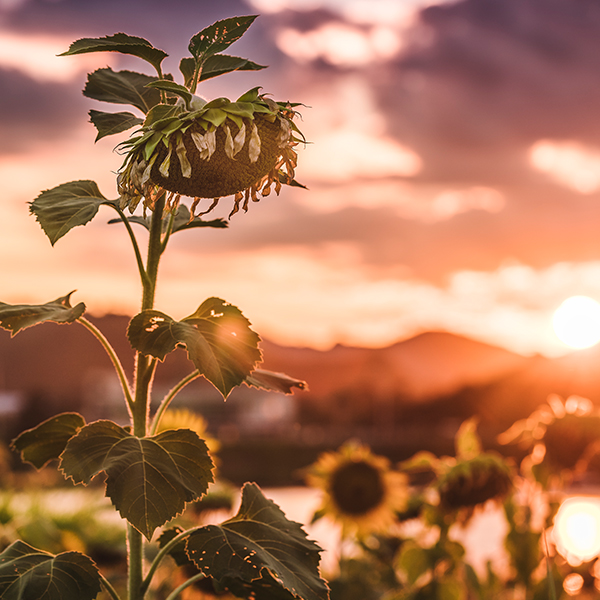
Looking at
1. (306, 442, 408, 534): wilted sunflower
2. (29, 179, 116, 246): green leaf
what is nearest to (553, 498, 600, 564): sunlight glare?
(306, 442, 408, 534): wilted sunflower

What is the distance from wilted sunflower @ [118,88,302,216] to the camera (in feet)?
2.86

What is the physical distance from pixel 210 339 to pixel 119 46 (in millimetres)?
450

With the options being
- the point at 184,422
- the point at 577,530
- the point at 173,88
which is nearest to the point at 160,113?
the point at 173,88

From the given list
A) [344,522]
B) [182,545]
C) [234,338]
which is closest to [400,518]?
[344,522]

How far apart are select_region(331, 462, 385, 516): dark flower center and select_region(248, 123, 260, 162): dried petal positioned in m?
2.51

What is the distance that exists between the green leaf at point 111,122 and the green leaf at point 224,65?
0.13 metres

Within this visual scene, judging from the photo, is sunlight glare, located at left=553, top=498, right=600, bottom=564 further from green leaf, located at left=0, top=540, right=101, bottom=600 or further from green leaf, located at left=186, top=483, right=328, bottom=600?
green leaf, located at left=0, top=540, right=101, bottom=600

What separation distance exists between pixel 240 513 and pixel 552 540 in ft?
5.26

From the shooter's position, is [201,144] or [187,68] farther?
[187,68]

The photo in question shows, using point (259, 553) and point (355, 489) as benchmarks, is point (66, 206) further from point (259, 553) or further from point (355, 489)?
point (355, 489)

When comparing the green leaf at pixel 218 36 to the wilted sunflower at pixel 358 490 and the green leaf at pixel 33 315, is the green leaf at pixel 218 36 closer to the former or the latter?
the green leaf at pixel 33 315

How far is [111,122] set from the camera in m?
1.11

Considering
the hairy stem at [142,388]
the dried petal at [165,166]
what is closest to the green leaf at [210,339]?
the hairy stem at [142,388]

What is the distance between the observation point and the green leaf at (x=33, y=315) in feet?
3.35
